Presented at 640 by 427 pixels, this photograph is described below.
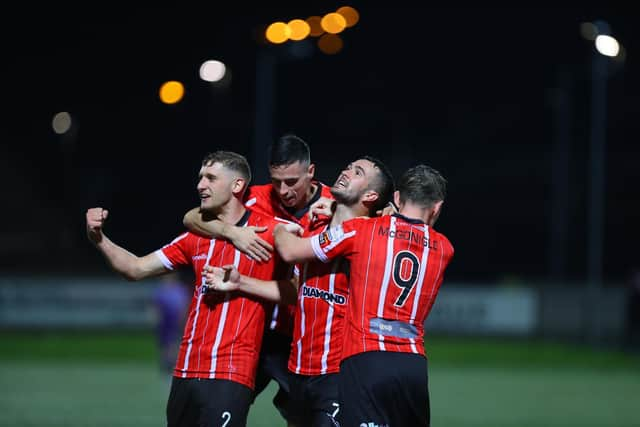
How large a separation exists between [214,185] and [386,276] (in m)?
1.58

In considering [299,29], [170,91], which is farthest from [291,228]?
[170,91]

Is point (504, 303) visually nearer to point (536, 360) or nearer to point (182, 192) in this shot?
point (536, 360)

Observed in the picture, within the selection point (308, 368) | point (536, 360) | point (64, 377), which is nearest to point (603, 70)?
point (536, 360)

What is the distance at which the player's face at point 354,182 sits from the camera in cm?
758

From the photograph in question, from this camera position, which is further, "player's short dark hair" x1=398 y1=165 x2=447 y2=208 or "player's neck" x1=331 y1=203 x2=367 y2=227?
"player's neck" x1=331 y1=203 x2=367 y2=227

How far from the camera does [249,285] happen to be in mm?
7434

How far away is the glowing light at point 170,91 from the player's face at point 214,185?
161ft

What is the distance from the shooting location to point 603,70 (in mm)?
31391

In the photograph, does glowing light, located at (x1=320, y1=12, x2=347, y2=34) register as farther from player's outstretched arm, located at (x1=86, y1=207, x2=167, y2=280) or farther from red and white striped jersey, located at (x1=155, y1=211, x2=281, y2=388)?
red and white striped jersey, located at (x1=155, y1=211, x2=281, y2=388)

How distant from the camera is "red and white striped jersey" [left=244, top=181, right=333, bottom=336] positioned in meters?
8.38

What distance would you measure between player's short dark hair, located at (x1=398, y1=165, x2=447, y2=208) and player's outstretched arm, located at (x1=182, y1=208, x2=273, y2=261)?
3.63 feet

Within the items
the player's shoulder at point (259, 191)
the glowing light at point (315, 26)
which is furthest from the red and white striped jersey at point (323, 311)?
the glowing light at point (315, 26)

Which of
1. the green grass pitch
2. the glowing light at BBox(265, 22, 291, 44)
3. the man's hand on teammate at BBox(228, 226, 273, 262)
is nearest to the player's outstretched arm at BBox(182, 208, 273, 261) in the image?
the man's hand on teammate at BBox(228, 226, 273, 262)

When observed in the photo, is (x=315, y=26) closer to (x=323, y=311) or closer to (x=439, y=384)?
(x=439, y=384)
